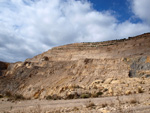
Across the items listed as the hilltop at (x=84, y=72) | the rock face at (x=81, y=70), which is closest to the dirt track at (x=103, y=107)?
the hilltop at (x=84, y=72)

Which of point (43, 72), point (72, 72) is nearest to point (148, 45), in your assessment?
point (72, 72)

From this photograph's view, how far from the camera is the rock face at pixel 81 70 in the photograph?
18766 millimetres

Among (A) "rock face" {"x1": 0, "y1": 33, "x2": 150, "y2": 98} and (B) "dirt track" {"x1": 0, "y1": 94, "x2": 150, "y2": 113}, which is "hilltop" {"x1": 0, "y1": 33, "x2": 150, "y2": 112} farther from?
(B) "dirt track" {"x1": 0, "y1": 94, "x2": 150, "y2": 113}

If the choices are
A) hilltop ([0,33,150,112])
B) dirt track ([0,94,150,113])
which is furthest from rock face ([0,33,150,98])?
dirt track ([0,94,150,113])

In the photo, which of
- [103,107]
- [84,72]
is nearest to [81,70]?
[84,72]

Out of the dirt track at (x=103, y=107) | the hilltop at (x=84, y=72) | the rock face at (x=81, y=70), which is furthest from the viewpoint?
the rock face at (x=81, y=70)

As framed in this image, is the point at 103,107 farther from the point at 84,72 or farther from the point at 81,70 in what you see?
the point at 81,70

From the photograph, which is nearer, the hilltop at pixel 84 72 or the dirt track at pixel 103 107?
the dirt track at pixel 103 107

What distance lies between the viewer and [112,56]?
966 inches

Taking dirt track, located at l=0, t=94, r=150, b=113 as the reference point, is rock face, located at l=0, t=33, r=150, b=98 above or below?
above

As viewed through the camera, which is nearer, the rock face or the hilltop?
the hilltop

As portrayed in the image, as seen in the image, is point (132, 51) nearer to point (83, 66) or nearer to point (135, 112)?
point (83, 66)

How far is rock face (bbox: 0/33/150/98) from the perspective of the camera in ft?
61.6

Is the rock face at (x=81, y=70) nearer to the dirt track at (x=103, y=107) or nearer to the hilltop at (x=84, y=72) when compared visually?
the hilltop at (x=84, y=72)
